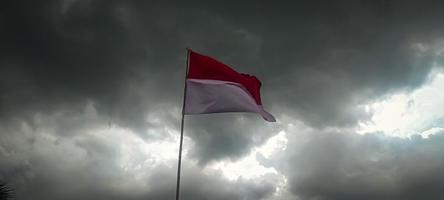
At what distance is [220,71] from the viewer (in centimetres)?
3256

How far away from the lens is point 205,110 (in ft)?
100

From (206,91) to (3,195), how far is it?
99.7 ft

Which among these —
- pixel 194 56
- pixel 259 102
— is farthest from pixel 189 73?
pixel 259 102

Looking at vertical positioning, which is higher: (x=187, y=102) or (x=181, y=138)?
(x=187, y=102)

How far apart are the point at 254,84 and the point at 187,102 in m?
6.24

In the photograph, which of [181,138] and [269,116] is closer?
[181,138]

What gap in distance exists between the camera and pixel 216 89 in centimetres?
3156

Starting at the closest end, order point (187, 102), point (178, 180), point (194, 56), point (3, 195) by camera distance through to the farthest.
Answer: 1. point (178, 180)
2. point (187, 102)
3. point (194, 56)
4. point (3, 195)

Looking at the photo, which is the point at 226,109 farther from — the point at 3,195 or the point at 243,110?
the point at 3,195

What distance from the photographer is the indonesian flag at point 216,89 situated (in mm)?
30844

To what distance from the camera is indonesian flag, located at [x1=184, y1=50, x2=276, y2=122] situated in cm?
3084

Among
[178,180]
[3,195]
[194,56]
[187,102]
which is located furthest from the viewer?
[3,195]

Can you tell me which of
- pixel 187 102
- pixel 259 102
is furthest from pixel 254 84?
pixel 187 102

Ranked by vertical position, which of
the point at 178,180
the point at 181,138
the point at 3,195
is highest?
the point at 3,195
